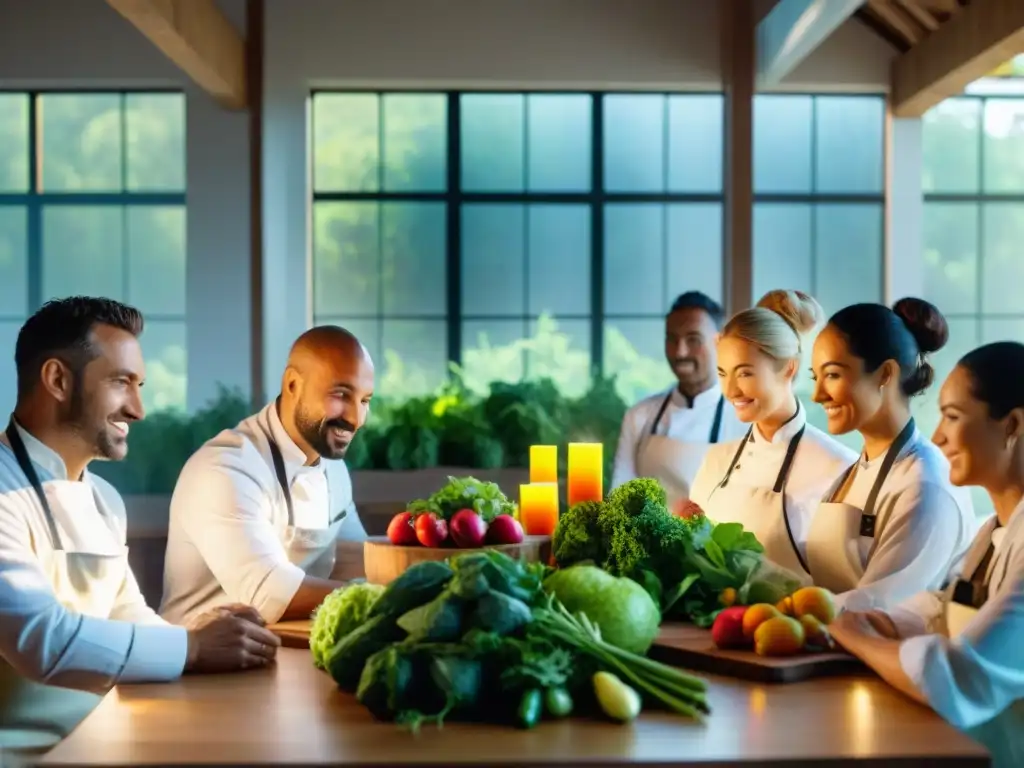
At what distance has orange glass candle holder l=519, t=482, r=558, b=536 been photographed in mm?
3270

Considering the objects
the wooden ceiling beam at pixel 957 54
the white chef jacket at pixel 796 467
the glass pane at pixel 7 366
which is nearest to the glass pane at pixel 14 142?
the glass pane at pixel 7 366

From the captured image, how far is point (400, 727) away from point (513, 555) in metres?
0.87

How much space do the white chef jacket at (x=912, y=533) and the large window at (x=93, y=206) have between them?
19.5ft

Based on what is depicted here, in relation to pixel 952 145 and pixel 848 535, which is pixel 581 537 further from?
pixel 952 145

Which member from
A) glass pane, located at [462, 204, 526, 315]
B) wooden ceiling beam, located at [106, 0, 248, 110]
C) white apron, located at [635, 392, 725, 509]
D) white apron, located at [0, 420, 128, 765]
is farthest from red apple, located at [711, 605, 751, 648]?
glass pane, located at [462, 204, 526, 315]

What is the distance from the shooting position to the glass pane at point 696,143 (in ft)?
26.8

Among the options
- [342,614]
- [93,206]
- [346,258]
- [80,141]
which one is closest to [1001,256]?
[346,258]

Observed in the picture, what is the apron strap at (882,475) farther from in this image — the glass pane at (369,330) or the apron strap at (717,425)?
the glass pane at (369,330)

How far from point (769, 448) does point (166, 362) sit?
17.9ft

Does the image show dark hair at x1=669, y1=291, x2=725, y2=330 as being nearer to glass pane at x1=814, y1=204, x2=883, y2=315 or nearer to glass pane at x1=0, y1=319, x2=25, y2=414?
glass pane at x1=814, y1=204, x2=883, y2=315

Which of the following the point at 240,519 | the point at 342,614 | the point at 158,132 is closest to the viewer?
the point at 342,614

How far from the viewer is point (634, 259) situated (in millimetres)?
8250

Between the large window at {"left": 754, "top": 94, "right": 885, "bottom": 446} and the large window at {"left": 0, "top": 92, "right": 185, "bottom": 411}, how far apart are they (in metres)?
3.46

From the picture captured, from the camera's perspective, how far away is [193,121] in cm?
786
